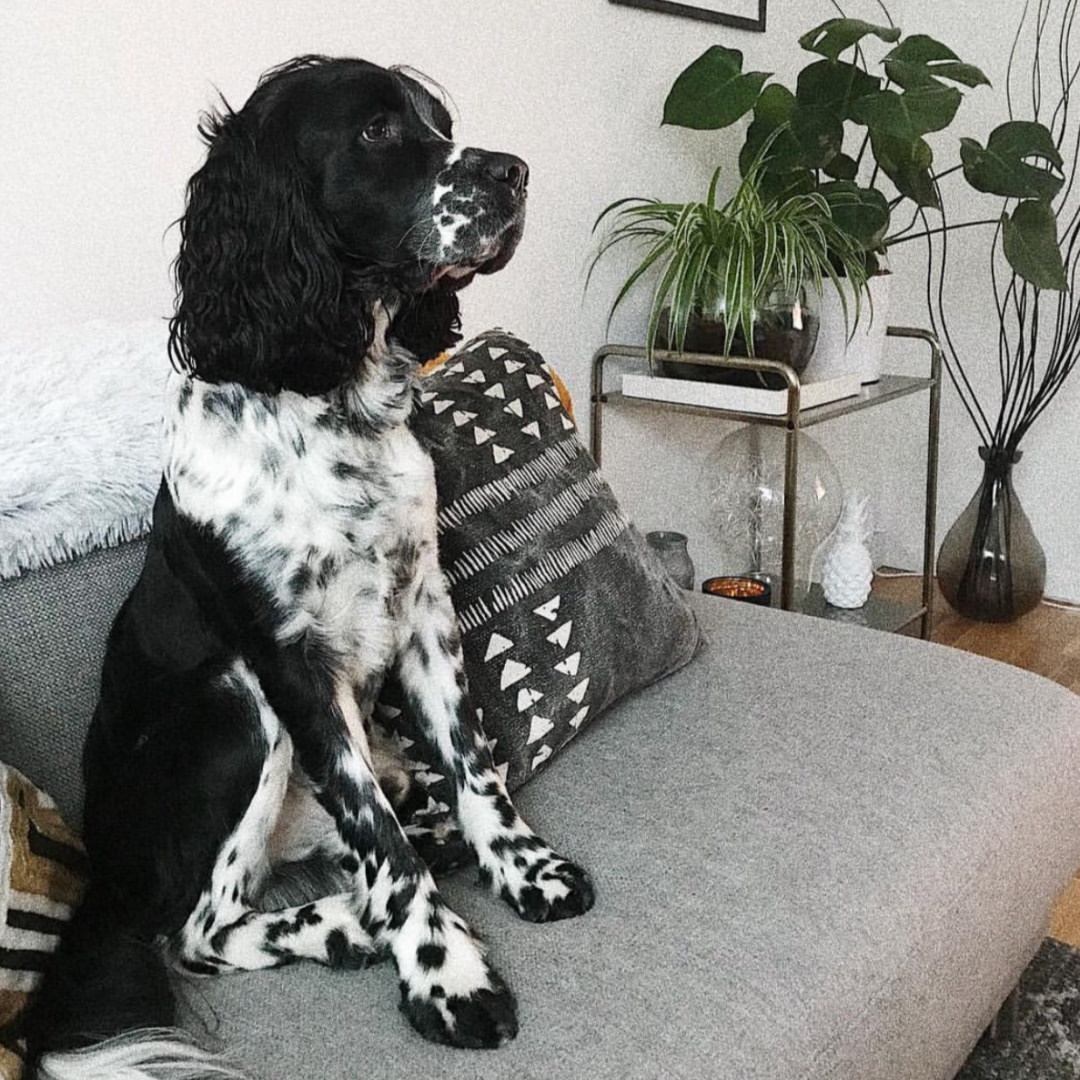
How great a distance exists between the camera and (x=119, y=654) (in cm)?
129

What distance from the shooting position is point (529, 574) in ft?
5.04

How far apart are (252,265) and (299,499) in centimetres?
23

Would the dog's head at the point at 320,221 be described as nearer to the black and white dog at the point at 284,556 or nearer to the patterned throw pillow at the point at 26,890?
the black and white dog at the point at 284,556

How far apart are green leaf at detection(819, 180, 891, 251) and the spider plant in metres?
0.02

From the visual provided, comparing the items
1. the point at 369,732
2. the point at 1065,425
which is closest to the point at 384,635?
the point at 369,732

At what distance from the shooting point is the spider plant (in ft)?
7.54

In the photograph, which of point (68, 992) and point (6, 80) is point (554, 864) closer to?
point (68, 992)

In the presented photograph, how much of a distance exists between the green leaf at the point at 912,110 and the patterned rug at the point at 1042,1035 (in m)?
1.45

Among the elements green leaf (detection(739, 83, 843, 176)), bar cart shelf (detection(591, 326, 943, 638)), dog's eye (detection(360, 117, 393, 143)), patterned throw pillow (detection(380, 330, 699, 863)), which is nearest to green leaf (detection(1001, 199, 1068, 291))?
bar cart shelf (detection(591, 326, 943, 638))

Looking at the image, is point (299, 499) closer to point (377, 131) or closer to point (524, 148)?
point (377, 131)

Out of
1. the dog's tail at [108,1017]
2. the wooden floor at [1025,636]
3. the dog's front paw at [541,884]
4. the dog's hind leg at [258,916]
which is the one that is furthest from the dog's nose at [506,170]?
the wooden floor at [1025,636]

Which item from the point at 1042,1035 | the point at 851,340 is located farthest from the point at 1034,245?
the point at 1042,1035

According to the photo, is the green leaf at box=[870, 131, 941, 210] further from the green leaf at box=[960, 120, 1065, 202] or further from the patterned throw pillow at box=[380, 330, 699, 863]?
the patterned throw pillow at box=[380, 330, 699, 863]

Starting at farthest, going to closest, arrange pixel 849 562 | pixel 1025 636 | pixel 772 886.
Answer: pixel 1025 636, pixel 849 562, pixel 772 886
